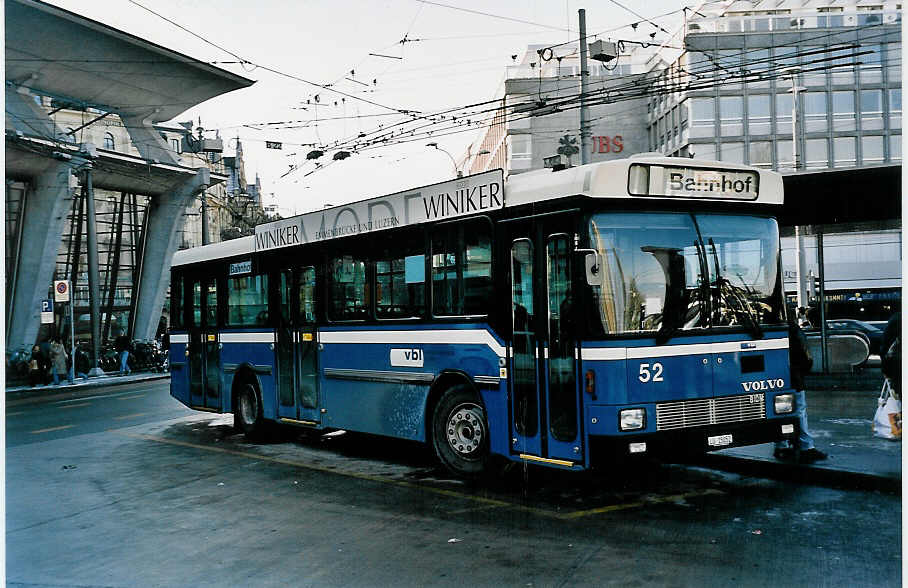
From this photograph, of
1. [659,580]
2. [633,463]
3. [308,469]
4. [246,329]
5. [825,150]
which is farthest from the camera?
[825,150]

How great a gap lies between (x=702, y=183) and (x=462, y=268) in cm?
264

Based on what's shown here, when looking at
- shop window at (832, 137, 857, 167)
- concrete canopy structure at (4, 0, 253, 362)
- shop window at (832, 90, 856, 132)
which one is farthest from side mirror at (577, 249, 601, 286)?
shop window at (832, 137, 857, 167)

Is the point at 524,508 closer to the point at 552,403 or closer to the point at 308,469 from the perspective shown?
the point at 552,403

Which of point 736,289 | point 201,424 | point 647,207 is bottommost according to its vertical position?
point 201,424

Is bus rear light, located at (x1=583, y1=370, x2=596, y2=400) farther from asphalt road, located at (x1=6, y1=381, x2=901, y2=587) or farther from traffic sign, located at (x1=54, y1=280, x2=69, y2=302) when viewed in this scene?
traffic sign, located at (x1=54, y1=280, x2=69, y2=302)

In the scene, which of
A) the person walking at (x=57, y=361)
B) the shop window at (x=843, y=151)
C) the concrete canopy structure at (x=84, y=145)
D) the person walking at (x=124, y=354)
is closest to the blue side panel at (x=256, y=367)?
the concrete canopy structure at (x=84, y=145)

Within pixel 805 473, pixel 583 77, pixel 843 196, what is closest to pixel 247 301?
pixel 805 473

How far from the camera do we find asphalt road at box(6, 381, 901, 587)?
6.09 m

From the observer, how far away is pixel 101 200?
4369cm

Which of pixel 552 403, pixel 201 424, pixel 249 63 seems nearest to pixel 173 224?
pixel 249 63

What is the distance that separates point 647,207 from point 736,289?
1.22 metres

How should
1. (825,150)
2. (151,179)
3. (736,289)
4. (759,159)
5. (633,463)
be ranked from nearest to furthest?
1. (633,463)
2. (736,289)
3. (151,179)
4. (825,150)
5. (759,159)

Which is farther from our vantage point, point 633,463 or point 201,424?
point 201,424

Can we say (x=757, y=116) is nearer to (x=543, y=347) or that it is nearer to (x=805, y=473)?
(x=805, y=473)
